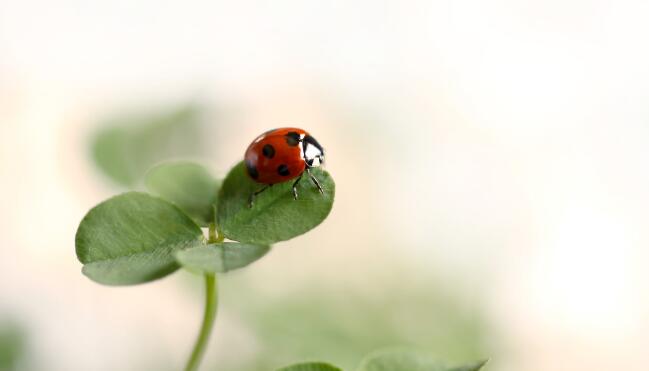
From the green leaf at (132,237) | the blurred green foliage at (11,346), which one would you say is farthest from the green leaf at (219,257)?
the blurred green foliage at (11,346)

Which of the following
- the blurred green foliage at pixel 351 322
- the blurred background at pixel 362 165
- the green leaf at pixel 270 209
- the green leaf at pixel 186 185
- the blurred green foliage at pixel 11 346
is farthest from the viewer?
the blurred background at pixel 362 165

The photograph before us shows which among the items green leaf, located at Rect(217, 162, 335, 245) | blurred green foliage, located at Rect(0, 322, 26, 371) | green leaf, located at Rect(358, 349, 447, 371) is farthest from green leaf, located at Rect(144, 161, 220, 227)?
blurred green foliage, located at Rect(0, 322, 26, 371)

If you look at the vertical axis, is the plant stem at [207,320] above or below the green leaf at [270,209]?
below

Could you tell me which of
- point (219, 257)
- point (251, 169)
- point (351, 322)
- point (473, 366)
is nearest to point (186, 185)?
point (251, 169)

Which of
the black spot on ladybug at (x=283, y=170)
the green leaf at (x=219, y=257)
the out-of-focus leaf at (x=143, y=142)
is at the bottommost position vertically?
the green leaf at (x=219, y=257)

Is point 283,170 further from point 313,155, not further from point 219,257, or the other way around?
point 219,257

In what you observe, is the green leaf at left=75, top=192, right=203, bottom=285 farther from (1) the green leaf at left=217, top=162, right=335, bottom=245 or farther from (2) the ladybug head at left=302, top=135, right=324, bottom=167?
(2) the ladybug head at left=302, top=135, right=324, bottom=167

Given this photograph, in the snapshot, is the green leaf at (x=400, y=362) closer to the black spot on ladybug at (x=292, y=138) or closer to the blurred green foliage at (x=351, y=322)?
the black spot on ladybug at (x=292, y=138)
